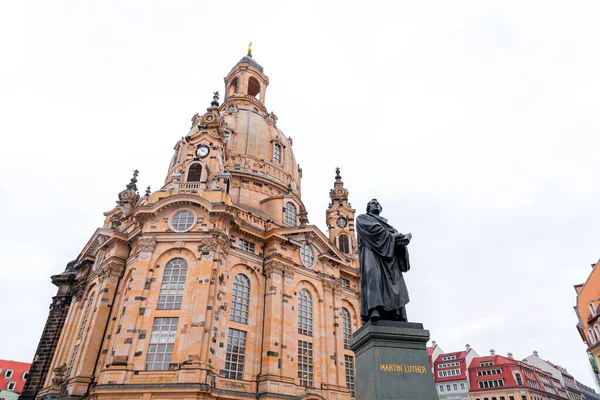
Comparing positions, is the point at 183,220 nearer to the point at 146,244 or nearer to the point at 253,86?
the point at 146,244

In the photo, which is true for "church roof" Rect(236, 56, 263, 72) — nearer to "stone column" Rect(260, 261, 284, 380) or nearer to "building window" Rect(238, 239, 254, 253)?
"building window" Rect(238, 239, 254, 253)

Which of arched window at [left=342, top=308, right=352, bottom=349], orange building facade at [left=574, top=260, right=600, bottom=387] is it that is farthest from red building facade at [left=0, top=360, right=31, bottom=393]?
orange building facade at [left=574, top=260, right=600, bottom=387]

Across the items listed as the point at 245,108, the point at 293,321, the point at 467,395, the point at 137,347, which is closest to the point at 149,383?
the point at 137,347

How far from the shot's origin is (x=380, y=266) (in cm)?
961

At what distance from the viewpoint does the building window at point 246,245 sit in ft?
108

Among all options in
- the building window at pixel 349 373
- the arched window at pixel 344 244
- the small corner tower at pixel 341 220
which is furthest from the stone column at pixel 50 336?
the arched window at pixel 344 244

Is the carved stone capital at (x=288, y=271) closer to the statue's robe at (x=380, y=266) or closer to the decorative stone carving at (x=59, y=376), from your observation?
the decorative stone carving at (x=59, y=376)

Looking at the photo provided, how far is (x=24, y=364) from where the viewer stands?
2480 inches

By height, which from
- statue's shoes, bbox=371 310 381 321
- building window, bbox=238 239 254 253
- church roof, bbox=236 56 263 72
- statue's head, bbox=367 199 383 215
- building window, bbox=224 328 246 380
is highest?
church roof, bbox=236 56 263 72

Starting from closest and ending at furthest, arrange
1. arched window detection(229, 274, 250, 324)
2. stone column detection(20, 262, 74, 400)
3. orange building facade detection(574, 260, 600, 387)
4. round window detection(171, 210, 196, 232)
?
arched window detection(229, 274, 250, 324) → round window detection(171, 210, 196, 232) → stone column detection(20, 262, 74, 400) → orange building facade detection(574, 260, 600, 387)

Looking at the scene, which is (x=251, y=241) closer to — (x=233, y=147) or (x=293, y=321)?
(x=293, y=321)

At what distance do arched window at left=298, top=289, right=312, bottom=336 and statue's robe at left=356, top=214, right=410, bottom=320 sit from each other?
79.3ft

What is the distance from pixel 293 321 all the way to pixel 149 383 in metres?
11.6

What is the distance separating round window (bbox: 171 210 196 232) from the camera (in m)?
30.5
